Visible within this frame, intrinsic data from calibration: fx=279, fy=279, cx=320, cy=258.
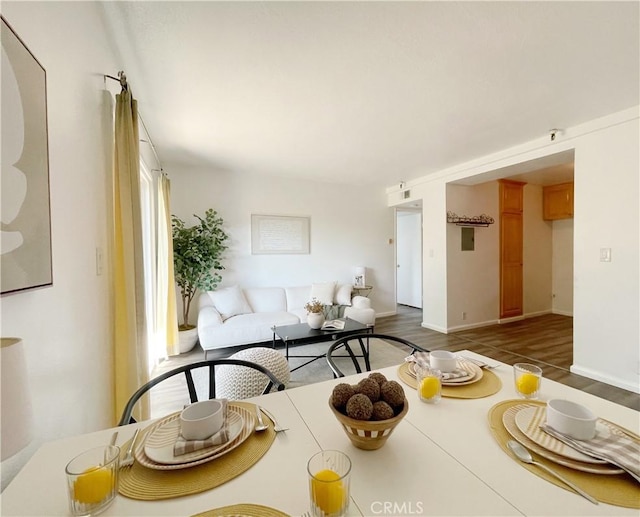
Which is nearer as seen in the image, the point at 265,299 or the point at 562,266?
the point at 265,299

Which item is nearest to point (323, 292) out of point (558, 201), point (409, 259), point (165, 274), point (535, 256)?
point (165, 274)

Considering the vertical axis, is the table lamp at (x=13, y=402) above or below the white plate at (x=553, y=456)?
above

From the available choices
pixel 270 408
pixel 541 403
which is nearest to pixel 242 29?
pixel 270 408

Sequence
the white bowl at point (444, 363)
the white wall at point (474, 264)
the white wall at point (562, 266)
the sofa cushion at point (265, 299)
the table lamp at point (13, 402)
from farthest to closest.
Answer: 1. the white wall at point (562, 266)
2. the white wall at point (474, 264)
3. the sofa cushion at point (265, 299)
4. the white bowl at point (444, 363)
5. the table lamp at point (13, 402)

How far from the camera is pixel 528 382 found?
3.15ft

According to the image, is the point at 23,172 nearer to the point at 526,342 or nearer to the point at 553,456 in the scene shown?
the point at 553,456

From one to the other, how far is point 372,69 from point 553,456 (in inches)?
84.8

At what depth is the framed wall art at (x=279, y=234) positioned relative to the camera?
4398mm

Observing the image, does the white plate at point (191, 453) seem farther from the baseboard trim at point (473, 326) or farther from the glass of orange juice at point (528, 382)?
the baseboard trim at point (473, 326)

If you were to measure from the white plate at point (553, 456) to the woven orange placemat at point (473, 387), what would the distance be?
15 centimetres

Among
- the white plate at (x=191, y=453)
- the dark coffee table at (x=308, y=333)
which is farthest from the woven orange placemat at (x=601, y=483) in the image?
the dark coffee table at (x=308, y=333)

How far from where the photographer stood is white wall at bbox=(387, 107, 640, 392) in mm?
2443

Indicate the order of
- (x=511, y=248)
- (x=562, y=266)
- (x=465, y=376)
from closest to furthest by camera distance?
(x=465, y=376)
(x=511, y=248)
(x=562, y=266)

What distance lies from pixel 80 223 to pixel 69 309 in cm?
37
